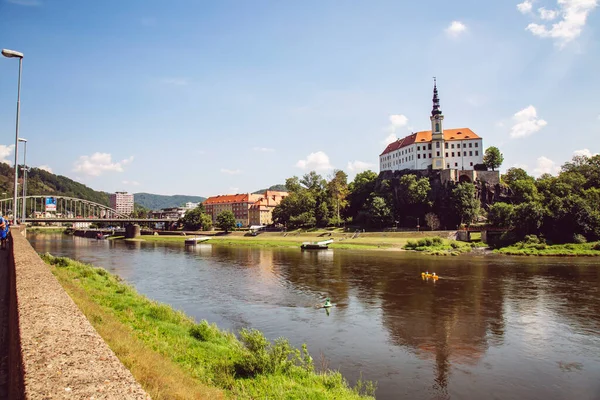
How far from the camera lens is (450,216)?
3223 inches

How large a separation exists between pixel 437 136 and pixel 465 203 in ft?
74.0

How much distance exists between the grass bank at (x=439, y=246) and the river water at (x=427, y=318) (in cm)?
1495

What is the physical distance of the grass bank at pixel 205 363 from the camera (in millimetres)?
8373

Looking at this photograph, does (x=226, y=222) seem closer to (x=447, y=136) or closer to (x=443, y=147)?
(x=443, y=147)

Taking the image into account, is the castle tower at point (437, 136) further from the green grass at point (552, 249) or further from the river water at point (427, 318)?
the river water at point (427, 318)

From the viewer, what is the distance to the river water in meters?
15.0

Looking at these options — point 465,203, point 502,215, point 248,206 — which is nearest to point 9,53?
point 502,215

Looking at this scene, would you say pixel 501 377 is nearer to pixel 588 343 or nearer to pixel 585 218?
pixel 588 343

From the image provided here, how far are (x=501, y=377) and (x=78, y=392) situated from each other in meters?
15.4

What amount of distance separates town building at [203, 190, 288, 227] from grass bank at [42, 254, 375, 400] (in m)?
127

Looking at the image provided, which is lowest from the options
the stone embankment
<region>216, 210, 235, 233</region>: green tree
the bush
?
the bush

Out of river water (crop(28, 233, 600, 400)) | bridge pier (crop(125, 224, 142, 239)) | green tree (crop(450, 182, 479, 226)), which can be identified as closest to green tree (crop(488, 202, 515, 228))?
green tree (crop(450, 182, 479, 226))

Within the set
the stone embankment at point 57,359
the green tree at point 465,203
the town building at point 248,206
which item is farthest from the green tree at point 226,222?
the stone embankment at point 57,359

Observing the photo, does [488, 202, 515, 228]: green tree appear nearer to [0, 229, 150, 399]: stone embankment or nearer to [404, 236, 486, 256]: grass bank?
[404, 236, 486, 256]: grass bank
